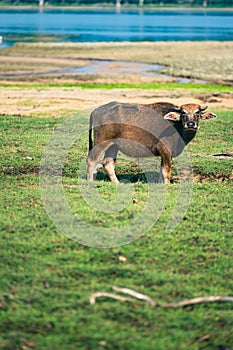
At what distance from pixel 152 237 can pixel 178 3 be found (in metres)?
115

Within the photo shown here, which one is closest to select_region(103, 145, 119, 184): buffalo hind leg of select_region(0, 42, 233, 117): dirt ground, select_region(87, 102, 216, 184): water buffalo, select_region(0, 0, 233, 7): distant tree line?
select_region(87, 102, 216, 184): water buffalo

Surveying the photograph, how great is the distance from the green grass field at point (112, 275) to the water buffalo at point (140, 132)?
39 cm

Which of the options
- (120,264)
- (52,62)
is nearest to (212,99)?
(120,264)

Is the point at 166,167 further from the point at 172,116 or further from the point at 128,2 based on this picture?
the point at 128,2

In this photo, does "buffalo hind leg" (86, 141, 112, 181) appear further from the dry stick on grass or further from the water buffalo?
the dry stick on grass

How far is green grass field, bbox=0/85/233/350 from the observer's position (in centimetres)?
443

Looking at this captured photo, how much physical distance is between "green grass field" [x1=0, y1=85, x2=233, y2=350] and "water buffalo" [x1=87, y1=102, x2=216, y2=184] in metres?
0.39

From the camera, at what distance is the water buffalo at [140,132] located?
311 inches

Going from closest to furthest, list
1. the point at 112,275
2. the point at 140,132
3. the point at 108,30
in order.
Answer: the point at 112,275, the point at 140,132, the point at 108,30

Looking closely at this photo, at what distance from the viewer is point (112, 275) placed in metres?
5.20

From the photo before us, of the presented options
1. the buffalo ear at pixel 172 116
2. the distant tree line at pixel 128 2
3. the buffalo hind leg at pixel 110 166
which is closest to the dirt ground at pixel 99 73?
the buffalo hind leg at pixel 110 166

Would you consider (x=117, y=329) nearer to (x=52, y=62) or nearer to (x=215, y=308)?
(x=215, y=308)

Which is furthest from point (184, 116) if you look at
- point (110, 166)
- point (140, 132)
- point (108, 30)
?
point (108, 30)

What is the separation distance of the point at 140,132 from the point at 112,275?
3029 millimetres
